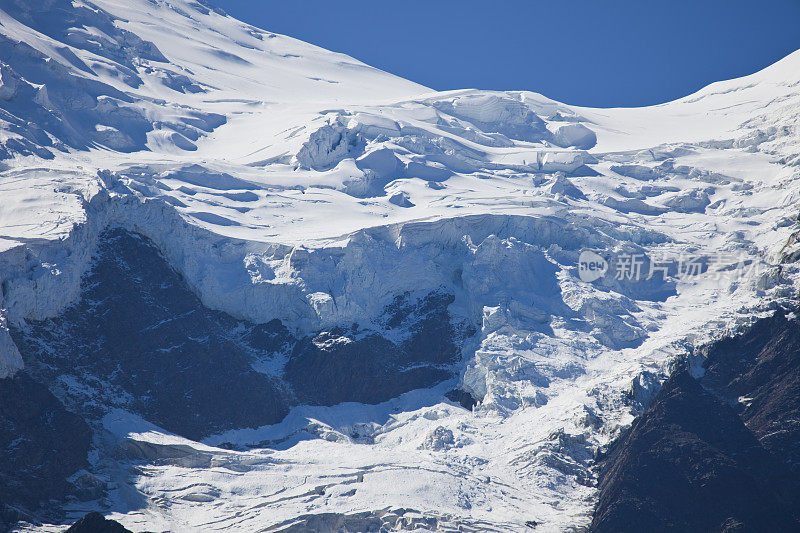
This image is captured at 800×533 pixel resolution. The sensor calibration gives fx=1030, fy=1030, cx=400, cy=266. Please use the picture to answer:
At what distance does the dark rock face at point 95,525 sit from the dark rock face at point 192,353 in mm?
22048

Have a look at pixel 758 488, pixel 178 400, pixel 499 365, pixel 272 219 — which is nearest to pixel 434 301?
pixel 499 365

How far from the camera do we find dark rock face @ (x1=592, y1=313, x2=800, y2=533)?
376ft

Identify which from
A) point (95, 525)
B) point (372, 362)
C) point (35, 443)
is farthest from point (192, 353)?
point (95, 525)

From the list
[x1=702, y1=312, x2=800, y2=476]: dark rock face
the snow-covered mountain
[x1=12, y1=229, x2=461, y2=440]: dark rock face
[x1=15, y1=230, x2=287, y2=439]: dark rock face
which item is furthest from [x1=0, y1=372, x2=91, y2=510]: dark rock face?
[x1=702, y1=312, x2=800, y2=476]: dark rock face

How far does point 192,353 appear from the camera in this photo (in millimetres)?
134500

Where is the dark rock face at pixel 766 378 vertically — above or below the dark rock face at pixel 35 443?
above

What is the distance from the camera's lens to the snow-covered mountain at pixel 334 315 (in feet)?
381

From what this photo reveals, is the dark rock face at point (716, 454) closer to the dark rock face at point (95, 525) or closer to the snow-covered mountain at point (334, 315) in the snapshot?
the snow-covered mountain at point (334, 315)

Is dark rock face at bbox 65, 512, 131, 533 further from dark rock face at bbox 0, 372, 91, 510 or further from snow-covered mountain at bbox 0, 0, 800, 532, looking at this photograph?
dark rock face at bbox 0, 372, 91, 510

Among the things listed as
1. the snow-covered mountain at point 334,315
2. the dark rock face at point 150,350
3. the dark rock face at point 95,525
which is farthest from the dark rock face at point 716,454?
the dark rock face at point 95,525

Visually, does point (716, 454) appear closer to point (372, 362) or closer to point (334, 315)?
point (372, 362)

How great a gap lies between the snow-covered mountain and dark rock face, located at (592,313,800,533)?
420 centimetres

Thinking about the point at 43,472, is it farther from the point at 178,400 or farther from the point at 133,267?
the point at 133,267

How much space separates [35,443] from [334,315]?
44.4 metres
